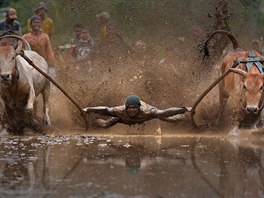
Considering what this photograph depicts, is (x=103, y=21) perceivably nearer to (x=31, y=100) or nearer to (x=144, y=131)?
(x=144, y=131)

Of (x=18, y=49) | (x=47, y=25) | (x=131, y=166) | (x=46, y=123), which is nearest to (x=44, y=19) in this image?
(x=47, y=25)

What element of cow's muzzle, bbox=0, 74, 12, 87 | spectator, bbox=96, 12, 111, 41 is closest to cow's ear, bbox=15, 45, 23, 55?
cow's muzzle, bbox=0, 74, 12, 87

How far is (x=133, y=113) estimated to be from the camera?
13.0 meters

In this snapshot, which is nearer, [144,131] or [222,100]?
[144,131]

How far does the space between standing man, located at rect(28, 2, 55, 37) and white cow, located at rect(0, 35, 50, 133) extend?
3.73 meters

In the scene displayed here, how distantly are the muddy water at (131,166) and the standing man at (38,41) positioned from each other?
3.35m

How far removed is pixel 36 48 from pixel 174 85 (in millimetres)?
2788

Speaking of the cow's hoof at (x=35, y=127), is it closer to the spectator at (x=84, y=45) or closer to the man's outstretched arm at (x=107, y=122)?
the man's outstretched arm at (x=107, y=122)

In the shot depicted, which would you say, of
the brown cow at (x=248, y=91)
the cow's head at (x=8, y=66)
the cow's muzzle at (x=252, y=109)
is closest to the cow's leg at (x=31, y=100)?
the cow's head at (x=8, y=66)

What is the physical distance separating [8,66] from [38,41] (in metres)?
3.03

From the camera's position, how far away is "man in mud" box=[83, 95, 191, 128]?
12953mm

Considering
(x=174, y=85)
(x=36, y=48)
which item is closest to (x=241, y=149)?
(x=174, y=85)

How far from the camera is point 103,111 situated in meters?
13.4

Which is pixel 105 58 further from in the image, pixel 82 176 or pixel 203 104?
pixel 82 176
